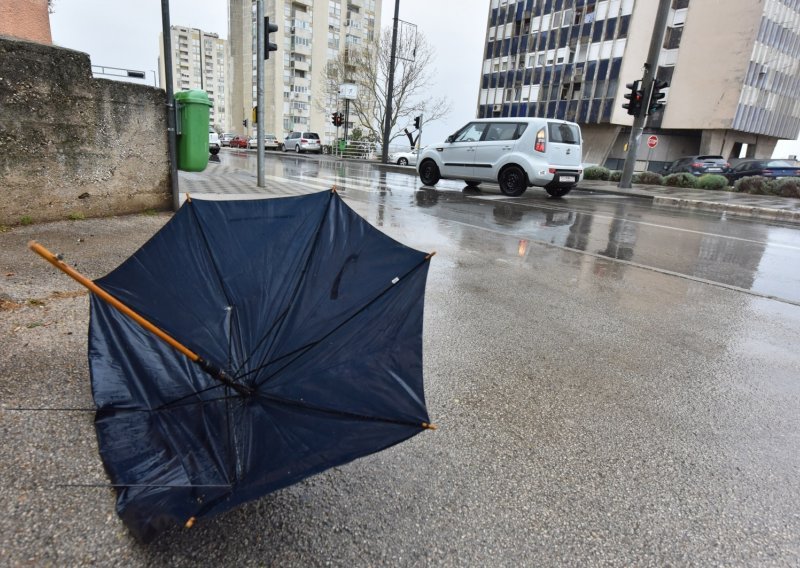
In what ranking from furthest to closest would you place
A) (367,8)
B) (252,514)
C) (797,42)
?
(367,8) < (797,42) < (252,514)

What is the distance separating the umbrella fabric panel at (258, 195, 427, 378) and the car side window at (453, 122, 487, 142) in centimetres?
1216

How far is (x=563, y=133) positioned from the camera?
12188mm

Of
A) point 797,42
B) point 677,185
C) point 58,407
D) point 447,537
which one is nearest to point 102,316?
point 58,407

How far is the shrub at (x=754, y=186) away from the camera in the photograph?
18.8 meters

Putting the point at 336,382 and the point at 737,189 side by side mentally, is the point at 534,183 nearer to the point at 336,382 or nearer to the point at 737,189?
the point at 336,382

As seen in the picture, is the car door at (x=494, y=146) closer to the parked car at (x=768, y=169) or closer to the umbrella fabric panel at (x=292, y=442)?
the umbrella fabric panel at (x=292, y=442)

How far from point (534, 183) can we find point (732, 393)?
10241 millimetres

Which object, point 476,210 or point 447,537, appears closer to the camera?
point 447,537

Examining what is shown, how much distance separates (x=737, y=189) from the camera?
65.1ft

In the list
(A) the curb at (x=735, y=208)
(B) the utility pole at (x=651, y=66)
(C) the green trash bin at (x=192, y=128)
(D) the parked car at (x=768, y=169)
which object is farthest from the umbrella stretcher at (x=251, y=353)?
(D) the parked car at (x=768, y=169)

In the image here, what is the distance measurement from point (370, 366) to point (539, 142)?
38.0 feet

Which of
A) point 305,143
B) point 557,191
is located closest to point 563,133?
point 557,191

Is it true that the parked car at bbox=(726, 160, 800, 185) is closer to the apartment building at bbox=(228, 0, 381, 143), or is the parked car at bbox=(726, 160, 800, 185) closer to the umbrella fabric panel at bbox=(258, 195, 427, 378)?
the umbrella fabric panel at bbox=(258, 195, 427, 378)

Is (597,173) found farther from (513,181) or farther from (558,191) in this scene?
(513,181)
